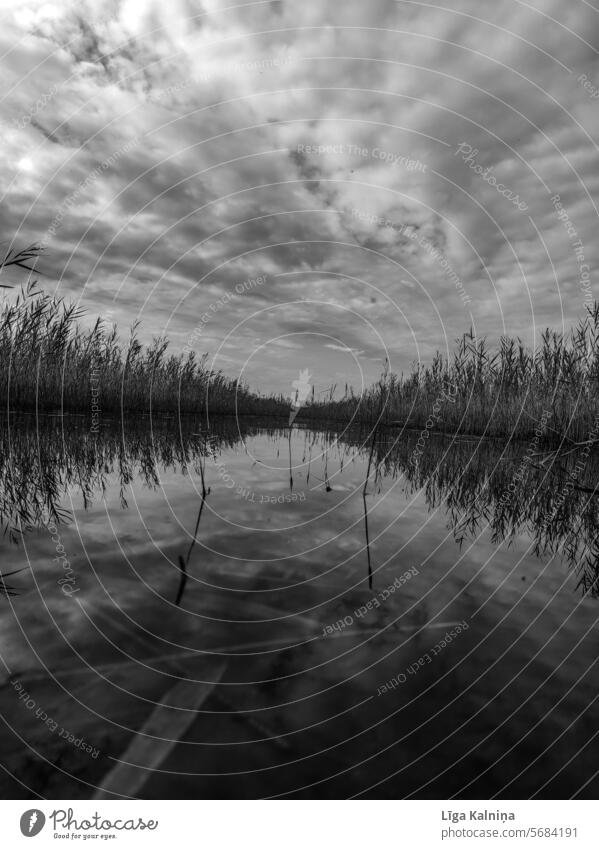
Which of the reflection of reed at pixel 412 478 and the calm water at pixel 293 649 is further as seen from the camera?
the reflection of reed at pixel 412 478

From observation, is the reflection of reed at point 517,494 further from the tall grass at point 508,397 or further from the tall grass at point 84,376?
the tall grass at point 84,376

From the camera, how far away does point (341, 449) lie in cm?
1049

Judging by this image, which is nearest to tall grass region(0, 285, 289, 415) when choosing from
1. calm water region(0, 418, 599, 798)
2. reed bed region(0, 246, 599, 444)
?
reed bed region(0, 246, 599, 444)

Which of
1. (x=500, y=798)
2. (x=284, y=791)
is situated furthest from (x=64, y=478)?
(x=500, y=798)

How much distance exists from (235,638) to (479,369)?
16.2 meters

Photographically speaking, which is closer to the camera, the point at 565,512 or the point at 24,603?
the point at 24,603

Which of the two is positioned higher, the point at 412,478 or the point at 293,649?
the point at 412,478

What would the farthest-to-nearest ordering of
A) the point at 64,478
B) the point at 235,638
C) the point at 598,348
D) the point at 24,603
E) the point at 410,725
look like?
the point at 598,348 < the point at 64,478 < the point at 24,603 < the point at 235,638 < the point at 410,725

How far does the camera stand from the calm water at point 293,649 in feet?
4.67

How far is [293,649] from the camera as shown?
79.9 inches

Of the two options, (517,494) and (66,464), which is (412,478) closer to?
(517,494)

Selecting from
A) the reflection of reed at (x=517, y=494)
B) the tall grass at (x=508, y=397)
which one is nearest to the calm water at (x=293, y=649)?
the reflection of reed at (x=517, y=494)

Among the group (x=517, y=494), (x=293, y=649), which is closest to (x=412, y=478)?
(x=517, y=494)

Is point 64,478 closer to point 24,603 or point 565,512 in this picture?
point 24,603
